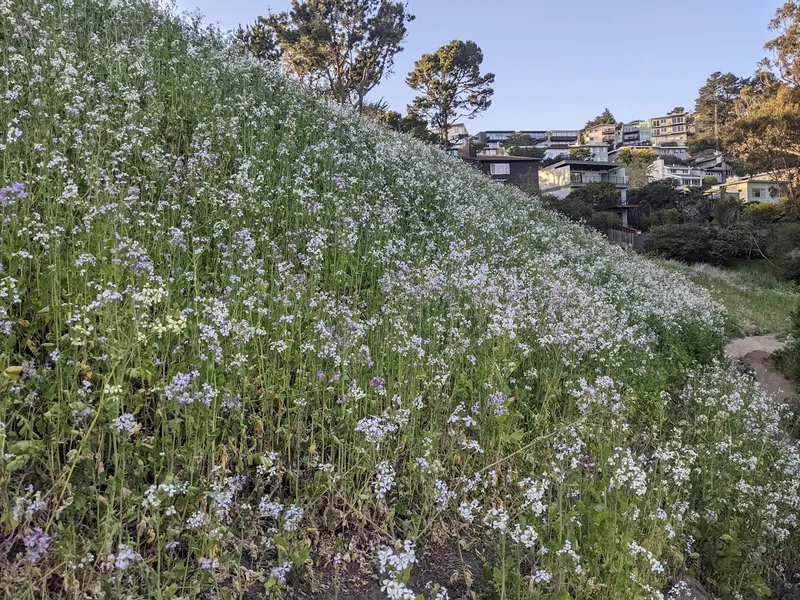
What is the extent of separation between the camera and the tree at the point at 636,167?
57.0 meters

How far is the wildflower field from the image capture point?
253cm

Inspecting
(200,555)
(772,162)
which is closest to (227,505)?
(200,555)

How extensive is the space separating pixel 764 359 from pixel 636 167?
53864mm

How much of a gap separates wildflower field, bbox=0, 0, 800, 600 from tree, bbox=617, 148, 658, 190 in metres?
53.8

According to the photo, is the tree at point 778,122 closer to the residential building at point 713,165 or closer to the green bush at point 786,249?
the green bush at point 786,249

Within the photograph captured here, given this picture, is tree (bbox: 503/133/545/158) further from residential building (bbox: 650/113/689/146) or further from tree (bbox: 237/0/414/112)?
residential building (bbox: 650/113/689/146)

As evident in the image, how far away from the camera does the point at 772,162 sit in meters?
37.1

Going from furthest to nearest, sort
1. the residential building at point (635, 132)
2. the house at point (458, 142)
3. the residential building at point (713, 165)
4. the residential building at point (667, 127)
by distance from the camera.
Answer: the residential building at point (667, 127) < the residential building at point (635, 132) < the residential building at point (713, 165) < the house at point (458, 142)

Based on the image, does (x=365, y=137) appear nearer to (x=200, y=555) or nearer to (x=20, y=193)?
(x=20, y=193)

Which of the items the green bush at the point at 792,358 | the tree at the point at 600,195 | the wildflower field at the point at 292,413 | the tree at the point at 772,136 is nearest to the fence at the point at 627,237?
the tree at the point at 600,195

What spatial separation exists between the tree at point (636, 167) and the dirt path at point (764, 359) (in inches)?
1739

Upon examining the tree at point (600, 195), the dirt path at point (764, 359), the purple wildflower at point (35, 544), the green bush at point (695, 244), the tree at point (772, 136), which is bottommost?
the dirt path at point (764, 359)

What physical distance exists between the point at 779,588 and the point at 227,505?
437cm

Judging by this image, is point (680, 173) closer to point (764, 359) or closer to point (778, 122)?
point (778, 122)
